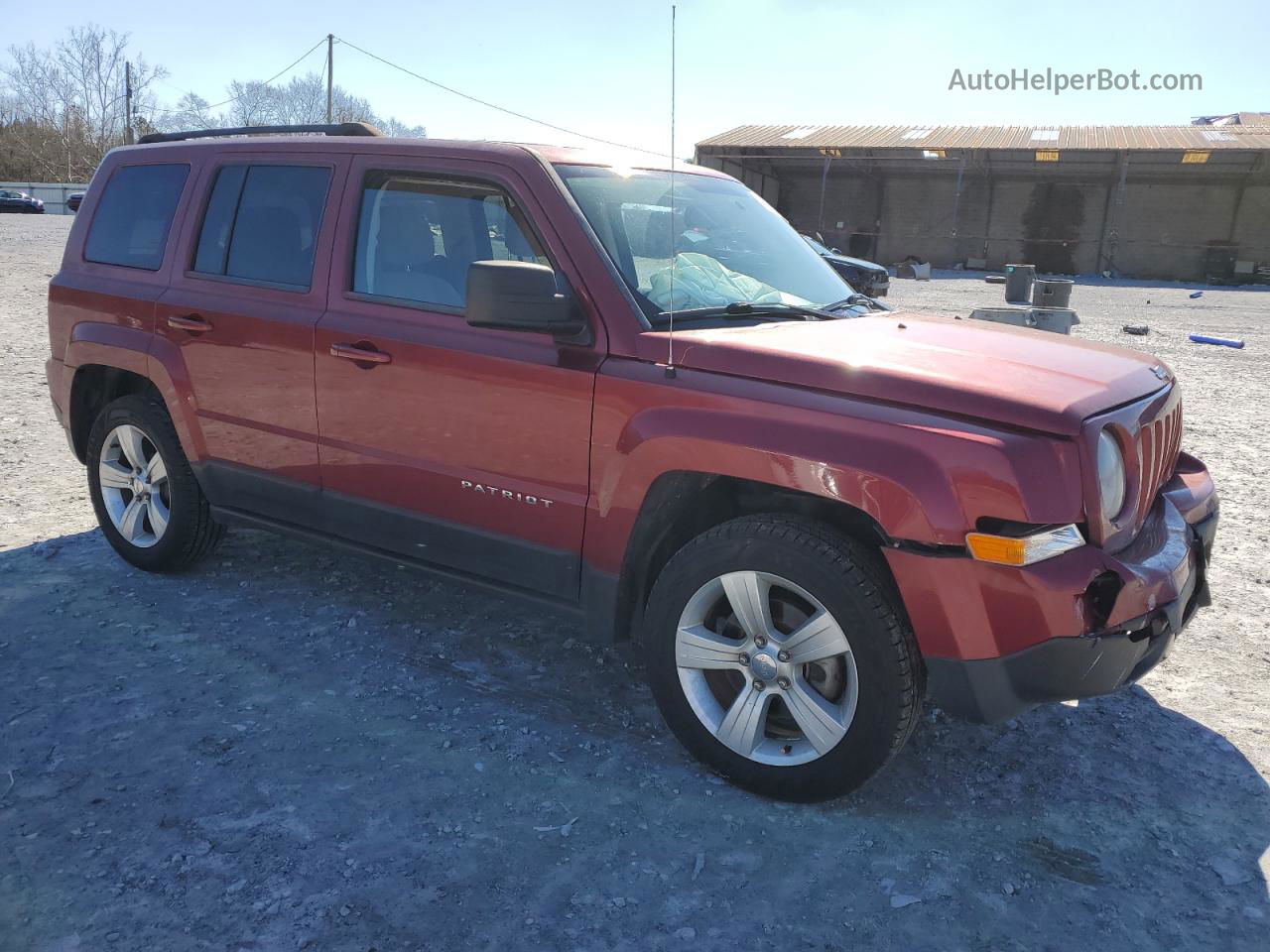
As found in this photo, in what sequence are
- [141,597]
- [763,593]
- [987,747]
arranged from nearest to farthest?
1. [763,593]
2. [987,747]
3. [141,597]

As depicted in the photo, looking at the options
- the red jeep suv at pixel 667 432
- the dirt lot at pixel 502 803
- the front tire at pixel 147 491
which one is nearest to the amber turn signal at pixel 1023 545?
the red jeep suv at pixel 667 432

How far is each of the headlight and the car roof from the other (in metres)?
2.02

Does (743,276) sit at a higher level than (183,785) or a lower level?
higher

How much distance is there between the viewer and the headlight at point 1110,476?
275 cm

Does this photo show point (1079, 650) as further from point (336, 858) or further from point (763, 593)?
point (336, 858)

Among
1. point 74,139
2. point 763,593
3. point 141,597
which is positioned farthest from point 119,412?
point 74,139

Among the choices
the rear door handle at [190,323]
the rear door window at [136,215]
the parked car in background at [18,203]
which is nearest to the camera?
the rear door handle at [190,323]

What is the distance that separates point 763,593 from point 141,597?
3.02 metres

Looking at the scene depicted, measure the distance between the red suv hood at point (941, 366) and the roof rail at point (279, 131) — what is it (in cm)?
203

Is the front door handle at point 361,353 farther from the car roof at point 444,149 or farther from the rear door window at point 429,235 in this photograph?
the car roof at point 444,149

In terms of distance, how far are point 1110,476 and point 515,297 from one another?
1.82 metres

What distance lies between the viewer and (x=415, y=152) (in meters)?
3.75

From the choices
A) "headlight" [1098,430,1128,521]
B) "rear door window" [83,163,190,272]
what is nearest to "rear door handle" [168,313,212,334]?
"rear door window" [83,163,190,272]

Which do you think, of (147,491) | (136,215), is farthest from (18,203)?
(147,491)
